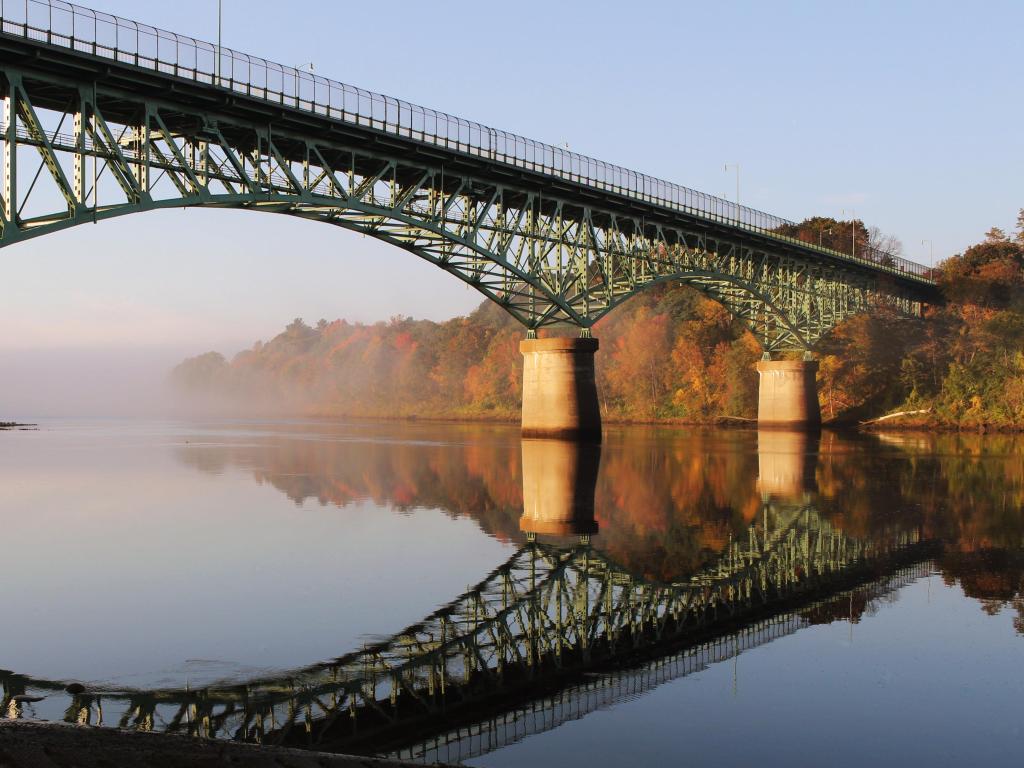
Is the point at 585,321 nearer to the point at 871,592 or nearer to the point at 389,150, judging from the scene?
the point at 389,150

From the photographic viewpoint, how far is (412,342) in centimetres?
17750

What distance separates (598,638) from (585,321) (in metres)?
47.4

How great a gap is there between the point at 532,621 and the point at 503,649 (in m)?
1.66

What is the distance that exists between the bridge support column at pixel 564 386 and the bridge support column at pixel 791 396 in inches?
1261

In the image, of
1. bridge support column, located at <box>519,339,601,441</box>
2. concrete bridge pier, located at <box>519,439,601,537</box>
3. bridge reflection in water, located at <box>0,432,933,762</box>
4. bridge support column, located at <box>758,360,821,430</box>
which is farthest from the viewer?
bridge support column, located at <box>758,360,821,430</box>

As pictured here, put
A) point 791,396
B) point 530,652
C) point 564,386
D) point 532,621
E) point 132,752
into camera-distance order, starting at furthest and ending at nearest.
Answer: point 791,396
point 564,386
point 532,621
point 530,652
point 132,752

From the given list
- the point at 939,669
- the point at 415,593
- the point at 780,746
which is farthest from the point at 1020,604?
the point at 415,593

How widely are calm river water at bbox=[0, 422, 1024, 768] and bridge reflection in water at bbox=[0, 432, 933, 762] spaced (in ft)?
0.17

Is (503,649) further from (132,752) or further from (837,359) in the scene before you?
(837,359)

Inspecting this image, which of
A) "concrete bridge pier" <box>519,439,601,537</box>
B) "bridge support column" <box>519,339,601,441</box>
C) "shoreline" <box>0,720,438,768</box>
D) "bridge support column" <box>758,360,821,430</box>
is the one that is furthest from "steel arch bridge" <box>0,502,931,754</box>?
"bridge support column" <box>758,360,821,430</box>

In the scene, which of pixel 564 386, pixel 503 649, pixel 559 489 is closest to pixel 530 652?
pixel 503 649

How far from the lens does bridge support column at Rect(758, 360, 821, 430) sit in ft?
282

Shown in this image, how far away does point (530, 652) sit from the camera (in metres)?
13.1

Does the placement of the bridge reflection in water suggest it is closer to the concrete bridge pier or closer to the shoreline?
the shoreline
